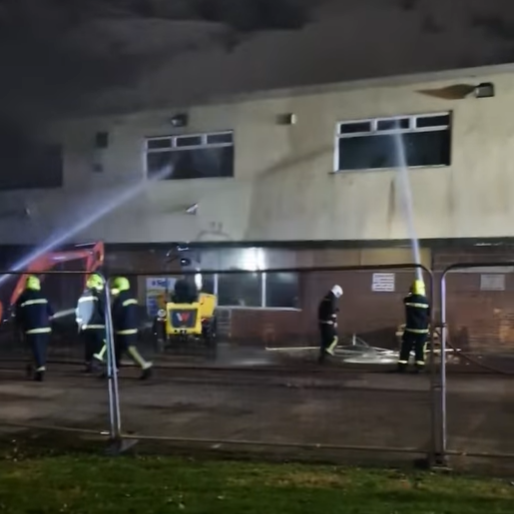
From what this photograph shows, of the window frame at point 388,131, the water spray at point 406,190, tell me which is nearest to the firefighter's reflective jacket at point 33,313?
the water spray at point 406,190

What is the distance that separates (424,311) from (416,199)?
14.8 ft

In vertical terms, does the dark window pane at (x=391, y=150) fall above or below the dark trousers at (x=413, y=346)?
above

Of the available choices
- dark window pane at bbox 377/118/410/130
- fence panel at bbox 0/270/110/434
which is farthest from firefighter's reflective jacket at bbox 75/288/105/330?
dark window pane at bbox 377/118/410/130

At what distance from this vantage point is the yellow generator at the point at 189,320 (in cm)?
1165

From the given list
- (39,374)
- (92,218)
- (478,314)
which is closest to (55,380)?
(39,374)

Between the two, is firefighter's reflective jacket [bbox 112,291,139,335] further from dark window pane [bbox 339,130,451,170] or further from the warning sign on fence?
dark window pane [bbox 339,130,451,170]

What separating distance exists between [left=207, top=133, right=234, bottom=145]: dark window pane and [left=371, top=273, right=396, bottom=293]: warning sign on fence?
5.76m

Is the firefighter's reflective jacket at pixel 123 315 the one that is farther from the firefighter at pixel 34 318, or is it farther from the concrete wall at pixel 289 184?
the concrete wall at pixel 289 184

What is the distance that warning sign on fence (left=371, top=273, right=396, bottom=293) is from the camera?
32.2 ft

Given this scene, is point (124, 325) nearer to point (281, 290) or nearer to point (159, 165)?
point (281, 290)

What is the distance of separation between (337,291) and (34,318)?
13.1 ft

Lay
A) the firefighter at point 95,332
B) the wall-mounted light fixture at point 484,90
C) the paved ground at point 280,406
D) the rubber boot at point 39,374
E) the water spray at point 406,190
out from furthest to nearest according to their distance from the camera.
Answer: the water spray at point 406,190, the wall-mounted light fixture at point 484,90, the firefighter at point 95,332, the rubber boot at point 39,374, the paved ground at point 280,406

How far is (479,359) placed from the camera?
9445 mm

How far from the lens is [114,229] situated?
1638 cm
